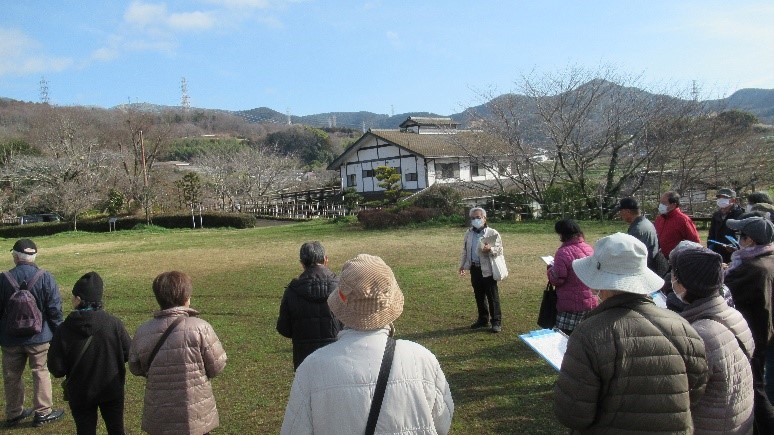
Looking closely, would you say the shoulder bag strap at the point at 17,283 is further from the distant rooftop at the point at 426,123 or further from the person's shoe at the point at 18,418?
the distant rooftop at the point at 426,123

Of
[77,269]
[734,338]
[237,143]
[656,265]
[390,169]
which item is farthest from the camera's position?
[237,143]

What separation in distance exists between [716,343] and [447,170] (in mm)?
29105

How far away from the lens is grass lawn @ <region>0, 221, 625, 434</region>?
4.63 metres

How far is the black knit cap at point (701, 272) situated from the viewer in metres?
2.49

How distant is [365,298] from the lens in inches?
76.3

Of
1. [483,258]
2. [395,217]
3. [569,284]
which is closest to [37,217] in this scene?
[395,217]

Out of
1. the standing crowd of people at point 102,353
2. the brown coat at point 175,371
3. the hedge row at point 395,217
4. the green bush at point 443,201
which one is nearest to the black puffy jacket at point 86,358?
the standing crowd of people at point 102,353

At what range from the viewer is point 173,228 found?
27.5m

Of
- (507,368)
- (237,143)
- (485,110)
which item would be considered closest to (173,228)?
(485,110)

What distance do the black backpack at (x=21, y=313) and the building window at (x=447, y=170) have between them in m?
27.1

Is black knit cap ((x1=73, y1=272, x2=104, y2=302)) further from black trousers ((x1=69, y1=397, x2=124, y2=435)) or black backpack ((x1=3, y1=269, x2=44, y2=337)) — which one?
black backpack ((x1=3, y1=269, x2=44, y2=337))

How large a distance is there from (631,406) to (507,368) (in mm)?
3412

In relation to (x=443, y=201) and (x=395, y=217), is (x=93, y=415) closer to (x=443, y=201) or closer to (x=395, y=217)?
(x=395, y=217)

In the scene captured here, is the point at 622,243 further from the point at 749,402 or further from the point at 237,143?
the point at 237,143
